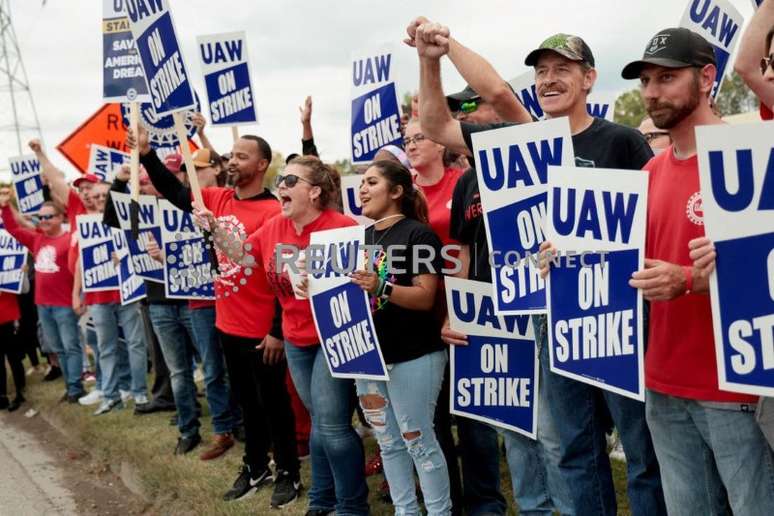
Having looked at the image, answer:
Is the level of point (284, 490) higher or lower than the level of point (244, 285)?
lower

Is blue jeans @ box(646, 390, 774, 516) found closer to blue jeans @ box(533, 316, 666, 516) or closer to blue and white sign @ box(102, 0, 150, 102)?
blue jeans @ box(533, 316, 666, 516)

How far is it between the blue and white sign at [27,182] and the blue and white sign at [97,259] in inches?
91.7

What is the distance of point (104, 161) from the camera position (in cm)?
871

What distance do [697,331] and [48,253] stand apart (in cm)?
841

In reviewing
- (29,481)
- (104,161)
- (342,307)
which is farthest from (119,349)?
(342,307)

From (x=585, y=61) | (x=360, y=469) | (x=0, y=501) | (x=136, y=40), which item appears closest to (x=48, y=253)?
(x=0, y=501)

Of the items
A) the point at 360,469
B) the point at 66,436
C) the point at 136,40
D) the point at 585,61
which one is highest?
the point at 136,40

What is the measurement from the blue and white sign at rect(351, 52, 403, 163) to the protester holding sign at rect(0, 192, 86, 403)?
4679 mm

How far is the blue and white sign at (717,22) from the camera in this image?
518cm

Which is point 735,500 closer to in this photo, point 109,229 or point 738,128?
point 738,128

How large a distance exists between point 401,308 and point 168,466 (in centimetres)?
293

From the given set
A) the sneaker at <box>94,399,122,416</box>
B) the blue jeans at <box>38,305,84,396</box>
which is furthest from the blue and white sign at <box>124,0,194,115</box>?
the blue jeans at <box>38,305,84,396</box>

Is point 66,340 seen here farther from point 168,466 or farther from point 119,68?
point 119,68

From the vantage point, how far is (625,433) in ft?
10.7
